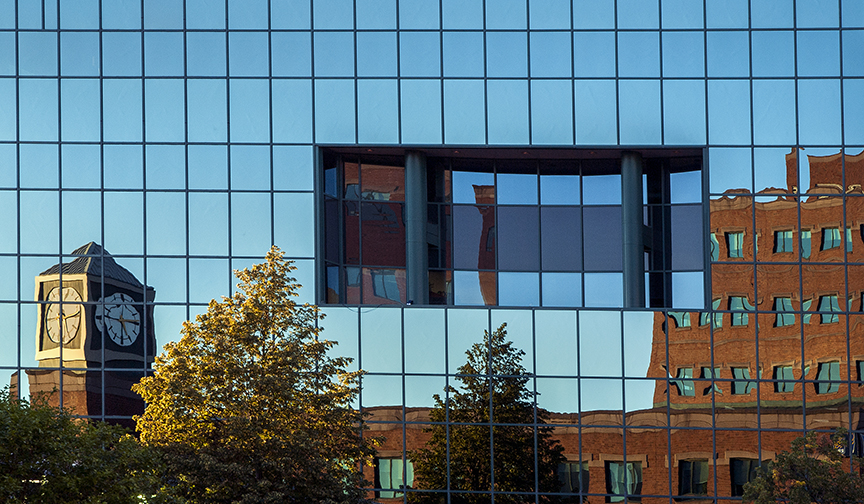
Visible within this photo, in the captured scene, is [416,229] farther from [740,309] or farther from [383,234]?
[740,309]

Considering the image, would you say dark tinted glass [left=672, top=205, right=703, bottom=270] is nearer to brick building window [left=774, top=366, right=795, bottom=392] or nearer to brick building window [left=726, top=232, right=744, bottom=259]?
brick building window [left=726, top=232, right=744, bottom=259]

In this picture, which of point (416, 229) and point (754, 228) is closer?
point (754, 228)

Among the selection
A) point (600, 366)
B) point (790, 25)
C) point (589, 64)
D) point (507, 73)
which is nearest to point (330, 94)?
point (507, 73)

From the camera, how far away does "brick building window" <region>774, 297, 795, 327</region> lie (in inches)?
1201

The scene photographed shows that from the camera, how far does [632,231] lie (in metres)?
31.8

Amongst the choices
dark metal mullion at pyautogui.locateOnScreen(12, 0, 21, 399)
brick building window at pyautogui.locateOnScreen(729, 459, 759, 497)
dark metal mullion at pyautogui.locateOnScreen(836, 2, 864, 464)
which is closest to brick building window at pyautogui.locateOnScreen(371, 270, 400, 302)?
dark metal mullion at pyautogui.locateOnScreen(12, 0, 21, 399)

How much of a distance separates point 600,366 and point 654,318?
2634mm

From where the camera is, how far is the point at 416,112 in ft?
102

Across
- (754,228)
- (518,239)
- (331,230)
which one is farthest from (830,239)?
(331,230)

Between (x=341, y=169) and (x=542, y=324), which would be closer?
(x=542, y=324)

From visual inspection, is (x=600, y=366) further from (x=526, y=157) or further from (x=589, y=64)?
(x=589, y=64)

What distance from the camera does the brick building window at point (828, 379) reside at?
3009 cm

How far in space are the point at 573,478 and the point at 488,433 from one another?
339 cm

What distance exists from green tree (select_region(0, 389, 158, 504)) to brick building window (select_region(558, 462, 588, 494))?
16.8m
